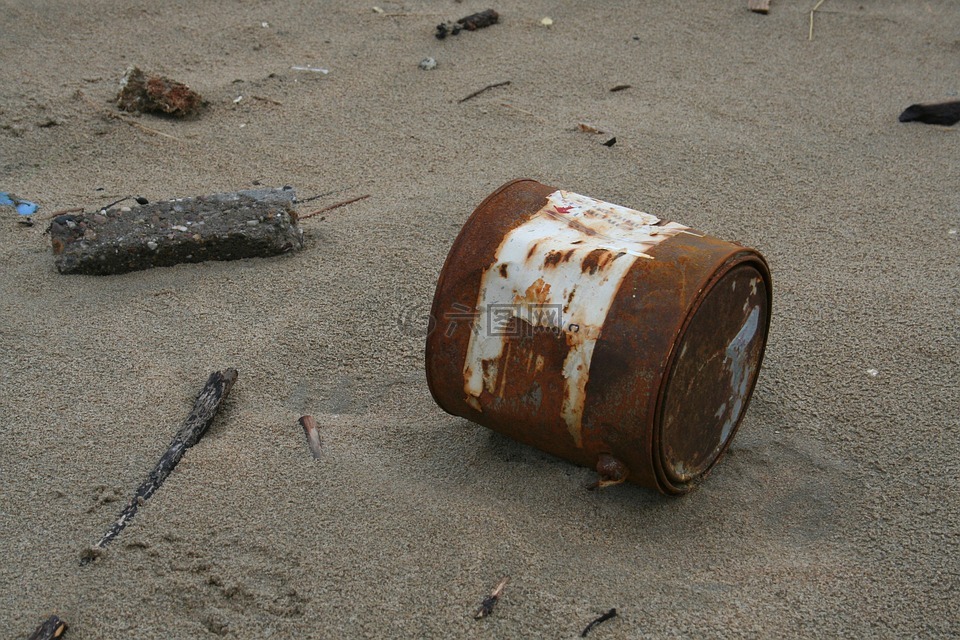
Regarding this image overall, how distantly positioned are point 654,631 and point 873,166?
8.78ft

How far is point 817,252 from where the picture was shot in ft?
10.6

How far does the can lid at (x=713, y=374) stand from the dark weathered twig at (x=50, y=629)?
130 centimetres

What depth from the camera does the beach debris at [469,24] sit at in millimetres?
4961

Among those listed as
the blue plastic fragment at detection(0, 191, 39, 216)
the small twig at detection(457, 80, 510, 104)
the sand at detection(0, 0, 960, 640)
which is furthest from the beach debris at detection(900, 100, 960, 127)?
the blue plastic fragment at detection(0, 191, 39, 216)

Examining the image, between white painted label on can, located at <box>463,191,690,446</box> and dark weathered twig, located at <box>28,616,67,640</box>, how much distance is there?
988mm

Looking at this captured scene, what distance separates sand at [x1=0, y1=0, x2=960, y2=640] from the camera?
6.43 ft

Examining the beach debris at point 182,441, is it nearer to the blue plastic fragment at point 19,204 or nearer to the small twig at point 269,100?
the blue plastic fragment at point 19,204

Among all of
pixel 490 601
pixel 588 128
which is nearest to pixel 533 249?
pixel 490 601

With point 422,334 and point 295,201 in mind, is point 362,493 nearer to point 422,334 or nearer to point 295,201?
point 422,334

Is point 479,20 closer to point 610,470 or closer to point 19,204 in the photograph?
point 19,204

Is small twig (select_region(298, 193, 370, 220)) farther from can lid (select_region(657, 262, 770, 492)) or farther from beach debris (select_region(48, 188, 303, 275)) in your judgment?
can lid (select_region(657, 262, 770, 492))

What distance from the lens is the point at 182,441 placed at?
2.37 m

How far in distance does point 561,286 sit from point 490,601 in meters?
0.69

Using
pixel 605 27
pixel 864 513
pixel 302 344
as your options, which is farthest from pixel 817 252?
pixel 605 27
